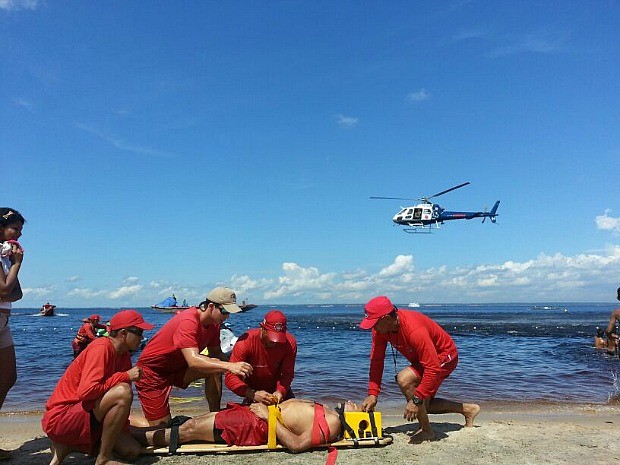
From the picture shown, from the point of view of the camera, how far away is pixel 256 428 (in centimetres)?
461

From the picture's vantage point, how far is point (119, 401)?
379 cm

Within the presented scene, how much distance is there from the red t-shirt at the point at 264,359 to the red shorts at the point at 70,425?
1524 mm

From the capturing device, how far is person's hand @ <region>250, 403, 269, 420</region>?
4.68 metres

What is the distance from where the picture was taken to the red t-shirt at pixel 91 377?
368cm

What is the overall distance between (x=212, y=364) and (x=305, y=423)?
1.13 metres

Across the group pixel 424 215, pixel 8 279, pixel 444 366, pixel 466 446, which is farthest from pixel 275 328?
pixel 424 215

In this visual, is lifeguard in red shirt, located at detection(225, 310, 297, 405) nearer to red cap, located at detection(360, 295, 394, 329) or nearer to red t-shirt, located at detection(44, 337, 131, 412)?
red cap, located at detection(360, 295, 394, 329)

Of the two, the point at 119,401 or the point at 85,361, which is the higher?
the point at 85,361

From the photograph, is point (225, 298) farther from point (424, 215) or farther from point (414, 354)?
point (424, 215)

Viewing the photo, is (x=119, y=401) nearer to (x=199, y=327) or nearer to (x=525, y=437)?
(x=199, y=327)

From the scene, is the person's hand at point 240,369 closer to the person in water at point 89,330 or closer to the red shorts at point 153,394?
the red shorts at point 153,394

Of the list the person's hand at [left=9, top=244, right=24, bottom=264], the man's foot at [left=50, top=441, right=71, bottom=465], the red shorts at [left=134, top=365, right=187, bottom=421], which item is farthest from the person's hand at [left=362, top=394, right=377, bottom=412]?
the person's hand at [left=9, top=244, right=24, bottom=264]

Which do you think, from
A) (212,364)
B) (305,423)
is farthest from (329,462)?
(212,364)

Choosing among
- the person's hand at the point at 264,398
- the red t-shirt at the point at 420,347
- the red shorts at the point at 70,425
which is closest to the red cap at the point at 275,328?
the person's hand at the point at 264,398
